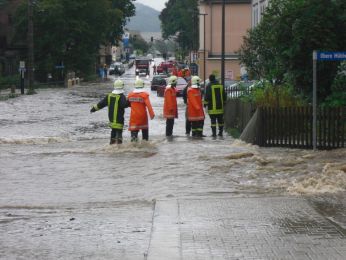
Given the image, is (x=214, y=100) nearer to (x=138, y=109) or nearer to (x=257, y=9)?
(x=138, y=109)

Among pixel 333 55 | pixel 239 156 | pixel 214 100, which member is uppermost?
pixel 333 55

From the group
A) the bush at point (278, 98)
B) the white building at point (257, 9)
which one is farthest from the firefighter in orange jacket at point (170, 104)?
the white building at point (257, 9)

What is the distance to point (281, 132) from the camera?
16.8m

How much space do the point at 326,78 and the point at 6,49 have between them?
68.8 metres

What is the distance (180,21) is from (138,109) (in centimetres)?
11229

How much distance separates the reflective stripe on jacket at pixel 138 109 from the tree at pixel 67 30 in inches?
2309

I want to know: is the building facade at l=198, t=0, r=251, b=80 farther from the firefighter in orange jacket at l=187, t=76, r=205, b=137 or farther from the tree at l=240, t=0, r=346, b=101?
the tree at l=240, t=0, r=346, b=101

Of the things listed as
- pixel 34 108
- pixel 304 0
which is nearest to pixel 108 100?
pixel 304 0

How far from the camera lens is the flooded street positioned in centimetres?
818

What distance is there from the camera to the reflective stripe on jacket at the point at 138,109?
17938 millimetres

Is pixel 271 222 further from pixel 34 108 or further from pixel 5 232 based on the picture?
pixel 34 108

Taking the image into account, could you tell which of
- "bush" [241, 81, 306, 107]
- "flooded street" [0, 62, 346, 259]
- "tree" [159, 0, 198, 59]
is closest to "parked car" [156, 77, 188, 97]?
"bush" [241, 81, 306, 107]

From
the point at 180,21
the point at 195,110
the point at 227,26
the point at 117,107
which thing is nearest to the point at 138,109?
the point at 117,107

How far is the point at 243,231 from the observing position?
8.28 meters
